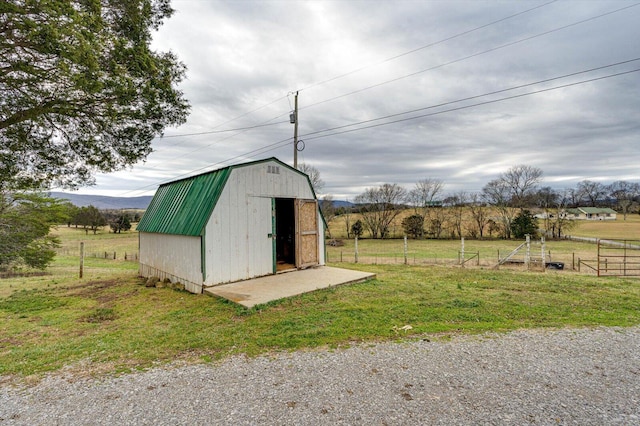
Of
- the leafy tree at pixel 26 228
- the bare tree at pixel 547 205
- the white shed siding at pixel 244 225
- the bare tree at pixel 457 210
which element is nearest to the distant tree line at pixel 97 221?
the leafy tree at pixel 26 228

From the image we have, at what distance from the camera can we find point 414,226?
37.6 meters

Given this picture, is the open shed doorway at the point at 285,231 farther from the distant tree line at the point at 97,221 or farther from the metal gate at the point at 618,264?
the distant tree line at the point at 97,221

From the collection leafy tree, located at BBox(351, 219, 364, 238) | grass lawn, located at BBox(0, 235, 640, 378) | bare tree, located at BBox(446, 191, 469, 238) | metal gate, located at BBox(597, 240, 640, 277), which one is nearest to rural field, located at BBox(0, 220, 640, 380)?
grass lawn, located at BBox(0, 235, 640, 378)

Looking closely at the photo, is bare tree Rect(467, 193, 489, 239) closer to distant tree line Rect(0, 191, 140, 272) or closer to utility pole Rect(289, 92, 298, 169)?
utility pole Rect(289, 92, 298, 169)

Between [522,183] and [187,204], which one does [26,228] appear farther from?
[522,183]

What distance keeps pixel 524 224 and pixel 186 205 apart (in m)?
36.9

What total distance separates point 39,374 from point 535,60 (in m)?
13.8

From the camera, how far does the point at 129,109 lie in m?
5.77

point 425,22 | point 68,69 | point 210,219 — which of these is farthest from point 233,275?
point 425,22

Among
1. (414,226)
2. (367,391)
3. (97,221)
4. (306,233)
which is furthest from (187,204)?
(97,221)

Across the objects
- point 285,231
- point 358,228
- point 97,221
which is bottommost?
point 358,228

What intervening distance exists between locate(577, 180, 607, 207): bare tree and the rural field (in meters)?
76.7

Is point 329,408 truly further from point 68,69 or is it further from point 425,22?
point 425,22

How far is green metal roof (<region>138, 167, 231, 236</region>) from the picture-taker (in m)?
6.97
